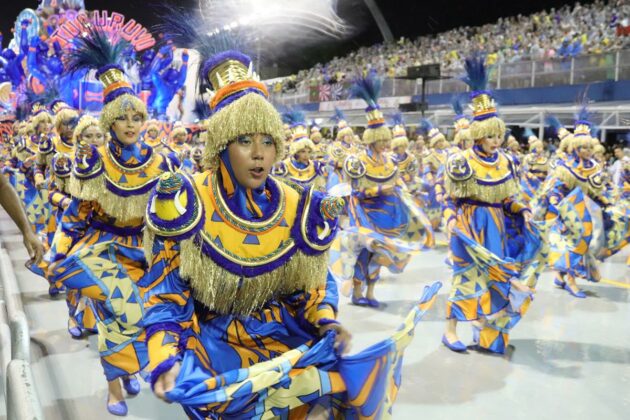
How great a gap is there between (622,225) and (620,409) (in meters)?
3.89

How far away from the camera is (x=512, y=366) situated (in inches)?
182

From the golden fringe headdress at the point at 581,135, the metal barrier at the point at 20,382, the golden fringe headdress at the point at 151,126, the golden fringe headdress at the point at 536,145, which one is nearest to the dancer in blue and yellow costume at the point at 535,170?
the golden fringe headdress at the point at 536,145

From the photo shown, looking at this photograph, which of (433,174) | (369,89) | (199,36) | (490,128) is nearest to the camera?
(199,36)

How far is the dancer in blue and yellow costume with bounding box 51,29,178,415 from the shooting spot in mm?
3709

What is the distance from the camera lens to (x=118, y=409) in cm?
371

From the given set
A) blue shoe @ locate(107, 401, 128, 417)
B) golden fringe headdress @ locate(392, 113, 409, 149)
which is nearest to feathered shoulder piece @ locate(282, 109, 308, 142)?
golden fringe headdress @ locate(392, 113, 409, 149)

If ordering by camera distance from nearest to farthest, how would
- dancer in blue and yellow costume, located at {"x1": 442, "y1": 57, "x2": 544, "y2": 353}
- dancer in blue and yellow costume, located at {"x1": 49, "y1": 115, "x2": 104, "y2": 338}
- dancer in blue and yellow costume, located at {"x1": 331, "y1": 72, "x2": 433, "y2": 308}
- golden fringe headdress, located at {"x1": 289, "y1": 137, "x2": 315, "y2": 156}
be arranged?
dancer in blue and yellow costume, located at {"x1": 442, "y1": 57, "x2": 544, "y2": 353} < dancer in blue and yellow costume, located at {"x1": 49, "y1": 115, "x2": 104, "y2": 338} < dancer in blue and yellow costume, located at {"x1": 331, "y1": 72, "x2": 433, "y2": 308} < golden fringe headdress, located at {"x1": 289, "y1": 137, "x2": 315, "y2": 156}

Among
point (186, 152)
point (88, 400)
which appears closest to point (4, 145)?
point (186, 152)

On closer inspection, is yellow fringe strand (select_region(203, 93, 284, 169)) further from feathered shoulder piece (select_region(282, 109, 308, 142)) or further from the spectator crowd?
the spectator crowd

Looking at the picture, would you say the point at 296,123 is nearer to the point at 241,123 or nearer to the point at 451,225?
the point at 451,225

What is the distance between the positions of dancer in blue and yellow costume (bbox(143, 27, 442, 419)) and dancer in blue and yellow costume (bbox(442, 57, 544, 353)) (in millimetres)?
2709

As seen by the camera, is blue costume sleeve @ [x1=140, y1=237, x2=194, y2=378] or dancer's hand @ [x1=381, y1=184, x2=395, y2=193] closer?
blue costume sleeve @ [x1=140, y1=237, x2=194, y2=378]

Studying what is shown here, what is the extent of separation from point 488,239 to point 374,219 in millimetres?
1638

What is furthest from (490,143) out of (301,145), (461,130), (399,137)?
(399,137)
